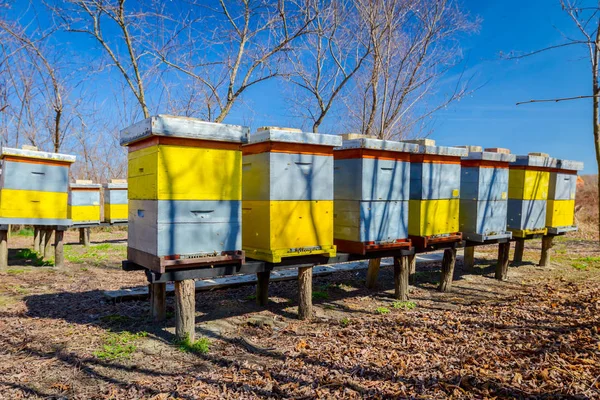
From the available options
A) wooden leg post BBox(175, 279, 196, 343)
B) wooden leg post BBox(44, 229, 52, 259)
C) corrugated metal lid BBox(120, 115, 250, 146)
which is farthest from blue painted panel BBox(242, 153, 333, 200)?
wooden leg post BBox(44, 229, 52, 259)

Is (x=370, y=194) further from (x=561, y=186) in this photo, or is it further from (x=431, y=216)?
(x=561, y=186)

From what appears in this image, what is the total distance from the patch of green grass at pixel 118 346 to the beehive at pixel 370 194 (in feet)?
10.4

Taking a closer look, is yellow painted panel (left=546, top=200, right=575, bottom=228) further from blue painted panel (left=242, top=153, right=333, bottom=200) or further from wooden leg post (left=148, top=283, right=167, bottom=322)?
wooden leg post (left=148, top=283, right=167, bottom=322)

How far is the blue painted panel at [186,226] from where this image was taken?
467cm

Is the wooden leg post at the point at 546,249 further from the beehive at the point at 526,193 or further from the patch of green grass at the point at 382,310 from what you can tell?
the patch of green grass at the point at 382,310

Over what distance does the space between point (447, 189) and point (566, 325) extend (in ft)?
8.90

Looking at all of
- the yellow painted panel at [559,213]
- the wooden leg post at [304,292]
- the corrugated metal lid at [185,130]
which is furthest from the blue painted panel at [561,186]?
the corrugated metal lid at [185,130]

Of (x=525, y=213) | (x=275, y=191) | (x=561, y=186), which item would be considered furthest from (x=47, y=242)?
(x=561, y=186)

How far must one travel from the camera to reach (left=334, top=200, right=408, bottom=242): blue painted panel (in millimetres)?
6258

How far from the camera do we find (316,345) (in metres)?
5.20

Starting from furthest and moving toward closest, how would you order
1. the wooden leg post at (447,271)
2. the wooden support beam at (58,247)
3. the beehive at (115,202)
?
the beehive at (115,202)
the wooden support beam at (58,247)
the wooden leg post at (447,271)

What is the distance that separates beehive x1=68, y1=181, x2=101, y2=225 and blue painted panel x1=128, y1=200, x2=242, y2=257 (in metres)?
10.6

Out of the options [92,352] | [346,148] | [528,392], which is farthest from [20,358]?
[528,392]

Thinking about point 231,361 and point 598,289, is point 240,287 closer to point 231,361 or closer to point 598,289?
point 231,361
